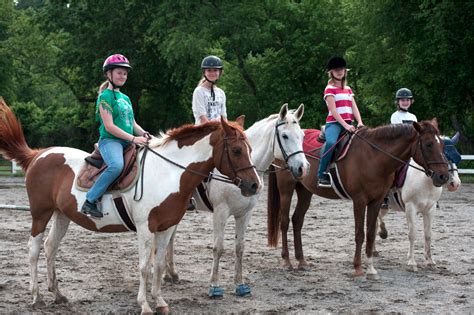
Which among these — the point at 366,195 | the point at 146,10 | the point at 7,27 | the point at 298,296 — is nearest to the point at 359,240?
the point at 366,195

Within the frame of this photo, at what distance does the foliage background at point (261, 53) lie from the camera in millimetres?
26422

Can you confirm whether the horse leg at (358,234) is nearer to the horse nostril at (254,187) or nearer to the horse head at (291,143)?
the horse head at (291,143)

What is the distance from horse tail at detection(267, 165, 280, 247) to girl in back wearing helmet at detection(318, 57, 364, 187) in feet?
2.84

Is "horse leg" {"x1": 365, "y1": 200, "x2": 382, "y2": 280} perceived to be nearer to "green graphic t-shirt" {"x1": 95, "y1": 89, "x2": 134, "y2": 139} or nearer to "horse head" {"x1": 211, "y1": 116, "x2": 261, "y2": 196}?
"horse head" {"x1": 211, "y1": 116, "x2": 261, "y2": 196}

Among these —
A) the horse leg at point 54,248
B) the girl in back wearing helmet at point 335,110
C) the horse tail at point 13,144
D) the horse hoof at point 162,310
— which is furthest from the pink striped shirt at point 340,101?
the horse tail at point 13,144

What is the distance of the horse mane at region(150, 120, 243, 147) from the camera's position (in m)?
6.76

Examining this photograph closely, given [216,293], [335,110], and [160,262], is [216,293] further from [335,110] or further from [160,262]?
[335,110]

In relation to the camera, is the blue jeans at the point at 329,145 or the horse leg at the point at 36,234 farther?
the blue jeans at the point at 329,145

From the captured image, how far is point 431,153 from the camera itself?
8258 millimetres

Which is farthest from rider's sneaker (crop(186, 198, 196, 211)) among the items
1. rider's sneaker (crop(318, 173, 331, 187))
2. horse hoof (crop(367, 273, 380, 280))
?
horse hoof (crop(367, 273, 380, 280))

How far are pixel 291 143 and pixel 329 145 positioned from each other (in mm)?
1530

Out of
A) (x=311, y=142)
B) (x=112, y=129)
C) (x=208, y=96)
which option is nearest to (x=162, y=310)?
(x=112, y=129)

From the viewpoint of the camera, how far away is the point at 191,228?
1337 cm

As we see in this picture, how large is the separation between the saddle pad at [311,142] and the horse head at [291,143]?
1.76 m
